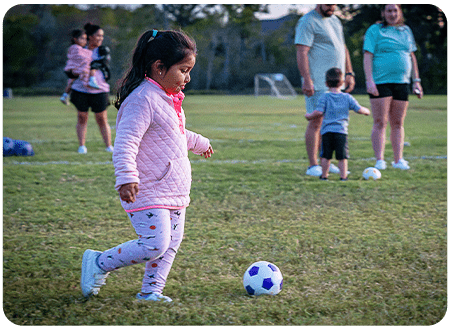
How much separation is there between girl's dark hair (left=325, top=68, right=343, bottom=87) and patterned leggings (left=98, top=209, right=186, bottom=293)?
3.78 metres

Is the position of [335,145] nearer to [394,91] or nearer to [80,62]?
[394,91]

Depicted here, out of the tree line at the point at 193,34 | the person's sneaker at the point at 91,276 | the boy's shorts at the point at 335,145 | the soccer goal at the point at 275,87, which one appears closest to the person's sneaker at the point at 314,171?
the boy's shorts at the point at 335,145

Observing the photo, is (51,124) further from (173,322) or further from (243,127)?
(173,322)

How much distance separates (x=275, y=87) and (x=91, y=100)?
1202 inches

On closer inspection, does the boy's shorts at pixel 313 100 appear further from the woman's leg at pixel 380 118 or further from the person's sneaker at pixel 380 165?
the person's sneaker at pixel 380 165

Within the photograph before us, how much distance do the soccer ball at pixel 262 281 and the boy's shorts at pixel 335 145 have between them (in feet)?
10.9

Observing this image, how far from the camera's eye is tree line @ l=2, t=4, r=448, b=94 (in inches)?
1692

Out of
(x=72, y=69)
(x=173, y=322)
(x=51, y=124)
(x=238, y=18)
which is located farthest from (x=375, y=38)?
(x=238, y=18)

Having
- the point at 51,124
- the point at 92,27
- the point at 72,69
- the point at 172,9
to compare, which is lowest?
the point at 51,124

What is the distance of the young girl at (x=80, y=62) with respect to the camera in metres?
7.59

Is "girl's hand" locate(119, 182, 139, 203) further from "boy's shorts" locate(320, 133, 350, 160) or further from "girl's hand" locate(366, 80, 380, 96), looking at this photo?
"girl's hand" locate(366, 80, 380, 96)

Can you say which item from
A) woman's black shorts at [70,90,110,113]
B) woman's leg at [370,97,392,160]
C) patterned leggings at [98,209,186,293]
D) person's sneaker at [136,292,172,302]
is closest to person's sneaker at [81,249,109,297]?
patterned leggings at [98,209,186,293]

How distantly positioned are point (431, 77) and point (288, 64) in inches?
487

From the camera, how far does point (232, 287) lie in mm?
2953
